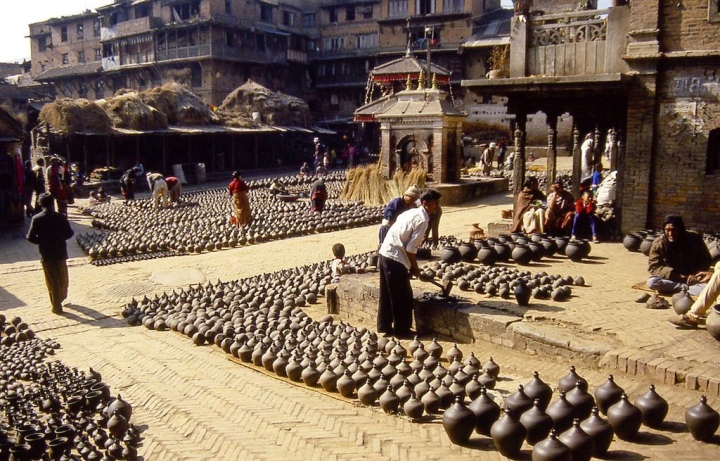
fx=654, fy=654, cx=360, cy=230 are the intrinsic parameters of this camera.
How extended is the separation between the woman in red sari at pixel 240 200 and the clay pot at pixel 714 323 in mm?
13306

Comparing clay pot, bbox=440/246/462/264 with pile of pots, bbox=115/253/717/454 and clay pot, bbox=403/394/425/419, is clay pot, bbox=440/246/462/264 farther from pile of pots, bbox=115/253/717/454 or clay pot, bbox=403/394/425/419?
clay pot, bbox=403/394/425/419

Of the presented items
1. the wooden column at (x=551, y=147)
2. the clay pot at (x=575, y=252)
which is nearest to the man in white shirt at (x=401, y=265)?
the clay pot at (x=575, y=252)

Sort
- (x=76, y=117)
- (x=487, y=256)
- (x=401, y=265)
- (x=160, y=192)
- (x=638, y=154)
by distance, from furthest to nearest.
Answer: (x=76, y=117)
(x=160, y=192)
(x=638, y=154)
(x=487, y=256)
(x=401, y=265)

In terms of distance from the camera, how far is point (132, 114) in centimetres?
3083

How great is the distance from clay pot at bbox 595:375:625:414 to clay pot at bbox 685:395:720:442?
615mm

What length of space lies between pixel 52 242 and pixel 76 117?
20.0 m

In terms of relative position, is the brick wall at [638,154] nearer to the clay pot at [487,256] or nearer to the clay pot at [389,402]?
the clay pot at [487,256]

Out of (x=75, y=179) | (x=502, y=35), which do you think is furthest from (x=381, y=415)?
(x=502, y=35)

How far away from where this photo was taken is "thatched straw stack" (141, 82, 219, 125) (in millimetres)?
33781

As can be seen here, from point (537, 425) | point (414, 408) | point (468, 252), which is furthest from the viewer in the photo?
point (468, 252)

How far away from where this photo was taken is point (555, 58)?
47.6ft

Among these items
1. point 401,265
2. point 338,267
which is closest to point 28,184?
point 338,267

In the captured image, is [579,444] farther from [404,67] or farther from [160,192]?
[404,67]

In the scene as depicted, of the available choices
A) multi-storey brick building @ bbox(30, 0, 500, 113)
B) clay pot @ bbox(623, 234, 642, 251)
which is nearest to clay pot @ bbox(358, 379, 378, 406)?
clay pot @ bbox(623, 234, 642, 251)
